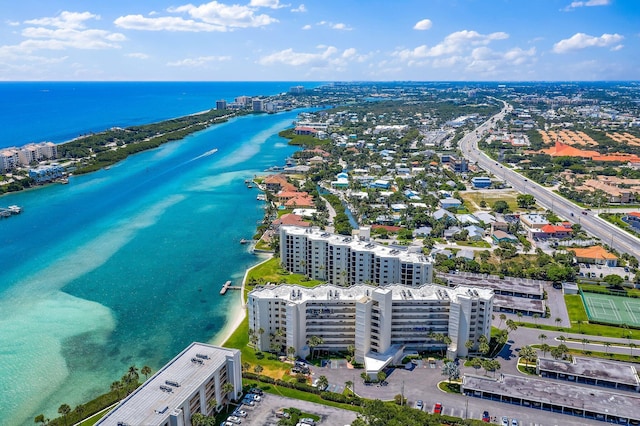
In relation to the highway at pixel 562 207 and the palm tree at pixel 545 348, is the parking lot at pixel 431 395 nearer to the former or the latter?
the palm tree at pixel 545 348

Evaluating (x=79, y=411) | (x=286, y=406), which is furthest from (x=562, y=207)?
(x=79, y=411)

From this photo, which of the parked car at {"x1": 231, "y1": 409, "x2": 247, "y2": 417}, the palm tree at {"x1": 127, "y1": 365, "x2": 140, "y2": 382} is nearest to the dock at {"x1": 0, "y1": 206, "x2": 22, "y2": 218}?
the palm tree at {"x1": 127, "y1": 365, "x2": 140, "y2": 382}

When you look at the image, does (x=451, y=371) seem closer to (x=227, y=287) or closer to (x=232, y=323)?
(x=232, y=323)

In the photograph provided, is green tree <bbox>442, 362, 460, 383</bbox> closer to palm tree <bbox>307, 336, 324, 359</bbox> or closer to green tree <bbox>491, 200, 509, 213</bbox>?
palm tree <bbox>307, 336, 324, 359</bbox>

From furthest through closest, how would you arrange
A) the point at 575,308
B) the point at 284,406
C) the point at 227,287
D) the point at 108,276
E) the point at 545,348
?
the point at 108,276
the point at 227,287
the point at 575,308
the point at 545,348
the point at 284,406

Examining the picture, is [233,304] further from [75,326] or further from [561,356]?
[561,356]

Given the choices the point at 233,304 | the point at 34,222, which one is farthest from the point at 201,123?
the point at 233,304

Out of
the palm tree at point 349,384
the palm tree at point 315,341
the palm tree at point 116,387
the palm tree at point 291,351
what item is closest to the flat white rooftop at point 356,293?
the palm tree at point 315,341
